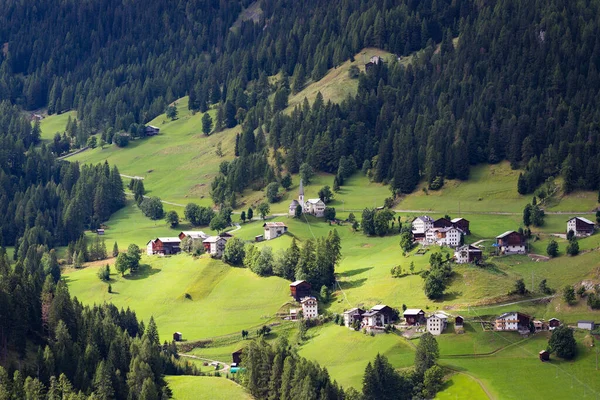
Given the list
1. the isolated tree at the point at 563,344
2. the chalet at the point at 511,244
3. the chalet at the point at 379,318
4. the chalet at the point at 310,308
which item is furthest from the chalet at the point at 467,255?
the isolated tree at the point at 563,344

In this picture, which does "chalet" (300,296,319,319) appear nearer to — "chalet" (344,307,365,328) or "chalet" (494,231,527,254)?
"chalet" (344,307,365,328)

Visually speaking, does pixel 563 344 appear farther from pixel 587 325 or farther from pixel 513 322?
pixel 513 322

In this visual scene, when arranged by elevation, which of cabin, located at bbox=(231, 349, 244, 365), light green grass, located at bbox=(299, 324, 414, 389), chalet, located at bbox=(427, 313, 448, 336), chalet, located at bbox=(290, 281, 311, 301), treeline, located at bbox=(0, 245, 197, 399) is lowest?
cabin, located at bbox=(231, 349, 244, 365)

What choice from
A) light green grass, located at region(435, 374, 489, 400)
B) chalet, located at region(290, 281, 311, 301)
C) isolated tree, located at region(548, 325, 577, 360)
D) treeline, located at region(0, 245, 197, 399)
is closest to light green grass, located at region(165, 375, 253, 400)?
treeline, located at region(0, 245, 197, 399)

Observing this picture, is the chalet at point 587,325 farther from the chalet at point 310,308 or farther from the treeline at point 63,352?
the treeline at point 63,352

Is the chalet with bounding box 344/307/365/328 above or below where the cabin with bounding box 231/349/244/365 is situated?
above

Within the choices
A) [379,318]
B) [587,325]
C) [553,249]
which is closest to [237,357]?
[379,318]
